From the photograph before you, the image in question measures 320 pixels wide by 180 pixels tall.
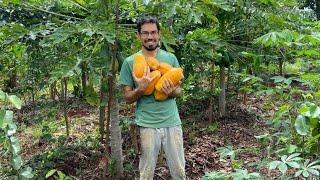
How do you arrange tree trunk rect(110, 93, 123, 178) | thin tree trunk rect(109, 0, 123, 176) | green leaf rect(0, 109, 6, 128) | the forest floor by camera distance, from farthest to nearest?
1. the forest floor
2. tree trunk rect(110, 93, 123, 178)
3. thin tree trunk rect(109, 0, 123, 176)
4. green leaf rect(0, 109, 6, 128)

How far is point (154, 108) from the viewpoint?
3.21 m

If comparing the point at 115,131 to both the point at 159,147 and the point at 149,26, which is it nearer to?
the point at 159,147

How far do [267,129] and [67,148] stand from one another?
2643 millimetres

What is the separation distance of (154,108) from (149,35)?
0.52 meters

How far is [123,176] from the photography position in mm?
4324

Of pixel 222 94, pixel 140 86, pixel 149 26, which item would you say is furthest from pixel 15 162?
pixel 222 94

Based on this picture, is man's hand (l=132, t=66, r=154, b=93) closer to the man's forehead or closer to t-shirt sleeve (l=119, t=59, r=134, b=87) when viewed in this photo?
t-shirt sleeve (l=119, t=59, r=134, b=87)

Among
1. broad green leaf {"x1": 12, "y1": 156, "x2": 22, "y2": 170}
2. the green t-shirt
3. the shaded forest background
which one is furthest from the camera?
the green t-shirt

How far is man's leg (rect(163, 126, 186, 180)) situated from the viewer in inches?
129

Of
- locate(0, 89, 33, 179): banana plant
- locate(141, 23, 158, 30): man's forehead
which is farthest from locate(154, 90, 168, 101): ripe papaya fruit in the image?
locate(0, 89, 33, 179): banana plant

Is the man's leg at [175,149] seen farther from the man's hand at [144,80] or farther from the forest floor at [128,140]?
the forest floor at [128,140]

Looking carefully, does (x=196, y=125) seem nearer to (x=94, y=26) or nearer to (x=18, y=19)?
(x=18, y=19)

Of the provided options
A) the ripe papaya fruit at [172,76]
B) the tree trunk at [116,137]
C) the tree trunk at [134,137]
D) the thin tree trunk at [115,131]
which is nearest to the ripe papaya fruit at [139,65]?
the ripe papaya fruit at [172,76]

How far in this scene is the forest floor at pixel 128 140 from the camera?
4.55 meters
